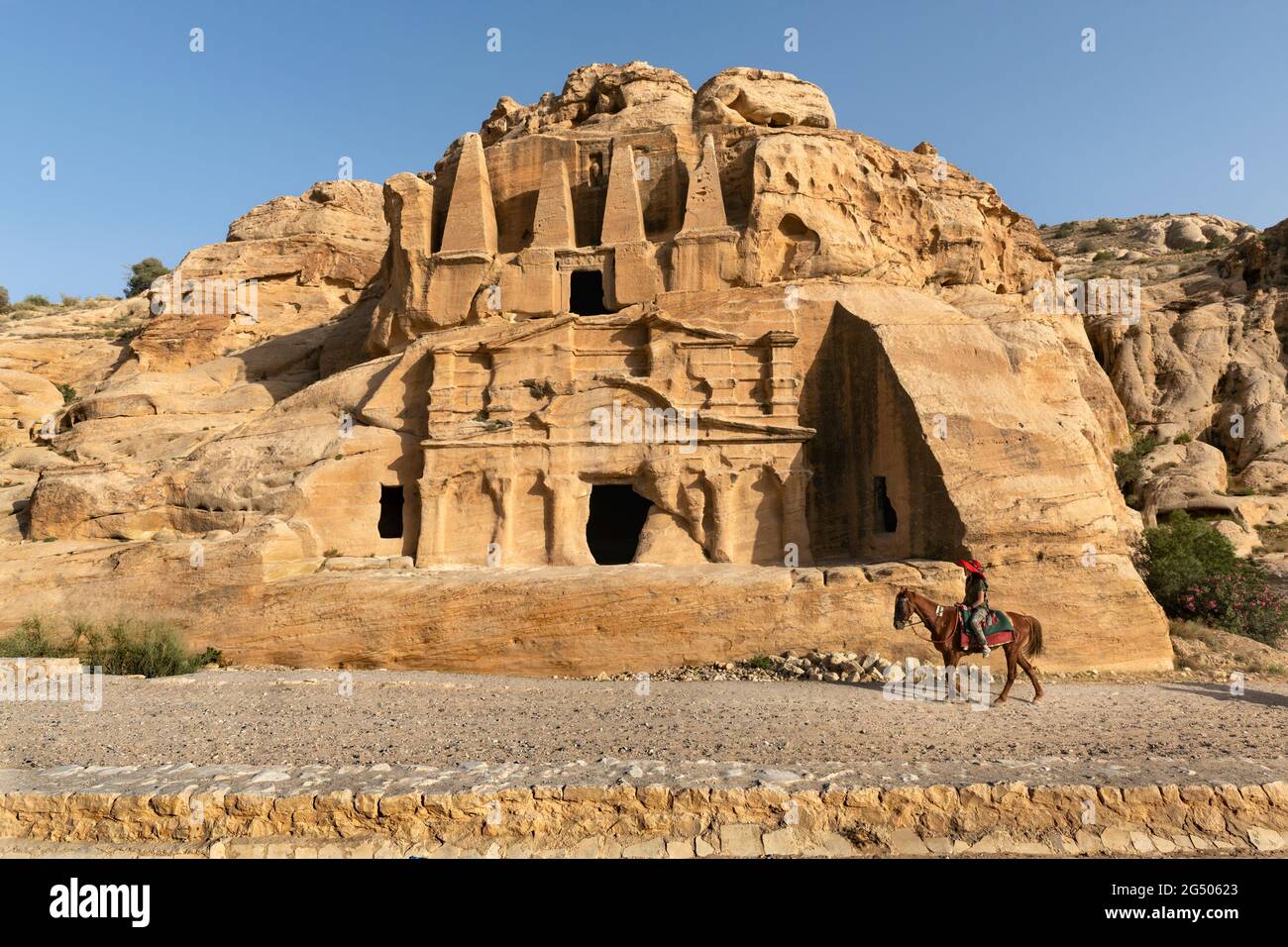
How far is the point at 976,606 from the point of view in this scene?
10.0 metres

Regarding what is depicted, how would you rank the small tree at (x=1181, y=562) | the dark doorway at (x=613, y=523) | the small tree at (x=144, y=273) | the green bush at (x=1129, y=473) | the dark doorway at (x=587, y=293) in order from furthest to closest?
the small tree at (x=144, y=273), the green bush at (x=1129, y=473), the dark doorway at (x=587, y=293), the dark doorway at (x=613, y=523), the small tree at (x=1181, y=562)

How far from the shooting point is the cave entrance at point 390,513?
1872 cm

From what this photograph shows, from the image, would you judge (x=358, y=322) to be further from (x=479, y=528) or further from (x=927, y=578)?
(x=927, y=578)

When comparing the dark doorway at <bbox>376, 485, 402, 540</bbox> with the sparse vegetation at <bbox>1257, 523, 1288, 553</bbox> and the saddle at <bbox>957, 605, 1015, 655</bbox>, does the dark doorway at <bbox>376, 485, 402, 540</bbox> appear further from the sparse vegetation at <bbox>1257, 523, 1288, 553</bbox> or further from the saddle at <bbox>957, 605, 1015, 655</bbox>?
the sparse vegetation at <bbox>1257, 523, 1288, 553</bbox>

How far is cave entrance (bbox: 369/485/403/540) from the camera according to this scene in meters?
18.7

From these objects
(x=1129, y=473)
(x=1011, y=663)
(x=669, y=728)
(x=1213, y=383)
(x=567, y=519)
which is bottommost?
(x=669, y=728)

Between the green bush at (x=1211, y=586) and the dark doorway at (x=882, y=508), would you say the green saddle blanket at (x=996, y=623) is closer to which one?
the dark doorway at (x=882, y=508)

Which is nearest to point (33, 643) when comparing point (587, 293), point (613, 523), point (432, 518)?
point (432, 518)

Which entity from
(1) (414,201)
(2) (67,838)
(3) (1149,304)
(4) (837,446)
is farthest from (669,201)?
(3) (1149,304)

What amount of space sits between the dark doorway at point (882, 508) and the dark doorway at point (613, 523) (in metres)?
7.44

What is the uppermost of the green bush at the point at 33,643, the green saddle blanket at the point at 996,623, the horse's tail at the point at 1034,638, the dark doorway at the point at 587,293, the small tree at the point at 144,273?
the small tree at the point at 144,273

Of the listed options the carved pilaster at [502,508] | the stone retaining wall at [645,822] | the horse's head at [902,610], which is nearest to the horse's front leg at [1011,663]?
the horse's head at [902,610]

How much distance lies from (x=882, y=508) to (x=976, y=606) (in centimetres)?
655

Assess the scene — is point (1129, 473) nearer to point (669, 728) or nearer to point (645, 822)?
point (669, 728)
